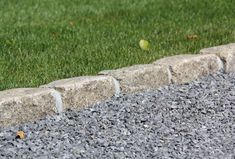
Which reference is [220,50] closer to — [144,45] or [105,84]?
[144,45]

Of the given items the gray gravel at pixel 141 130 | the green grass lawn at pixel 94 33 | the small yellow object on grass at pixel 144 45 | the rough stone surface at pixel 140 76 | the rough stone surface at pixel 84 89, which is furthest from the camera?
the small yellow object on grass at pixel 144 45

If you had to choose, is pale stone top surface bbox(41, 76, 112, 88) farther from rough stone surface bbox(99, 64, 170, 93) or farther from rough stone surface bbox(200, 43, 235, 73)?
rough stone surface bbox(200, 43, 235, 73)

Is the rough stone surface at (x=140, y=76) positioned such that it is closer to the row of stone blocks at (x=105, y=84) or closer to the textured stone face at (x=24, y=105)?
the row of stone blocks at (x=105, y=84)

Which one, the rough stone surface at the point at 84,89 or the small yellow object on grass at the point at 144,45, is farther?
the small yellow object on grass at the point at 144,45

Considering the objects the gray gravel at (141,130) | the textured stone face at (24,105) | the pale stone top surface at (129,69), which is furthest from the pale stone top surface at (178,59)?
the textured stone face at (24,105)

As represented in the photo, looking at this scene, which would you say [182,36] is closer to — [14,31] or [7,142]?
[14,31]

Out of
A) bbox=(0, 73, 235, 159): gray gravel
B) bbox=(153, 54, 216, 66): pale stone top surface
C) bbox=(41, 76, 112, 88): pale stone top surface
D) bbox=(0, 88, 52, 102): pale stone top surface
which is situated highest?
bbox=(153, 54, 216, 66): pale stone top surface

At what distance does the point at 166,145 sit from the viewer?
349 centimetres

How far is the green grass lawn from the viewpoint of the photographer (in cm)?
475

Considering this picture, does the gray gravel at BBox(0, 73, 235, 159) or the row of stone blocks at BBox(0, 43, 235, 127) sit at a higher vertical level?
the row of stone blocks at BBox(0, 43, 235, 127)

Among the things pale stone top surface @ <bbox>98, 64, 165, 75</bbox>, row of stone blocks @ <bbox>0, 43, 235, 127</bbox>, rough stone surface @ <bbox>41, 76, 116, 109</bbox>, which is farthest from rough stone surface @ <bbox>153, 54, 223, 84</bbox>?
rough stone surface @ <bbox>41, 76, 116, 109</bbox>

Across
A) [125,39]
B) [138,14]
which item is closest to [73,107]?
[125,39]

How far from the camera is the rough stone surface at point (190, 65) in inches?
178

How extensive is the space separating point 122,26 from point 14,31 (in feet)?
3.10
